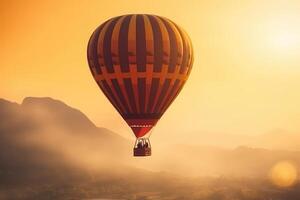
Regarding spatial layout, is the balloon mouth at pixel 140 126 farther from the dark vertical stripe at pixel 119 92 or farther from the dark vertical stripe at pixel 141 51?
the dark vertical stripe at pixel 141 51

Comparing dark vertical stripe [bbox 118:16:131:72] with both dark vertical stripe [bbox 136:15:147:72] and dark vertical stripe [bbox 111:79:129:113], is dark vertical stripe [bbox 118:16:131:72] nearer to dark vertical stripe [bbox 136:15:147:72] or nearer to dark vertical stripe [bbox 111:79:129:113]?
dark vertical stripe [bbox 136:15:147:72]

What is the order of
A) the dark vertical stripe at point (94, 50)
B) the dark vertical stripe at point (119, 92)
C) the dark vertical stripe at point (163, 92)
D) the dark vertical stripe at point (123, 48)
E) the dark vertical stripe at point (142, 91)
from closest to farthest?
the dark vertical stripe at point (123, 48) < the dark vertical stripe at point (142, 91) < the dark vertical stripe at point (163, 92) < the dark vertical stripe at point (119, 92) < the dark vertical stripe at point (94, 50)

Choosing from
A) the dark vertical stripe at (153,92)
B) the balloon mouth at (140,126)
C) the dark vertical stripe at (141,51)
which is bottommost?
the balloon mouth at (140,126)

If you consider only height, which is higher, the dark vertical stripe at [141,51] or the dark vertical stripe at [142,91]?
the dark vertical stripe at [141,51]

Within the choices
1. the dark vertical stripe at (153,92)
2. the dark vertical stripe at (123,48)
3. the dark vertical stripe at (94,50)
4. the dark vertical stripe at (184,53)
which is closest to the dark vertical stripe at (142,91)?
the dark vertical stripe at (153,92)

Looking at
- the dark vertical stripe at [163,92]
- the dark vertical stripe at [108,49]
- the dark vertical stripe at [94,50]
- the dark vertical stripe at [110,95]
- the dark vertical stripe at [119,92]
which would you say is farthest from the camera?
the dark vertical stripe at [110,95]

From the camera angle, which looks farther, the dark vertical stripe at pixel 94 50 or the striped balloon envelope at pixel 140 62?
the dark vertical stripe at pixel 94 50

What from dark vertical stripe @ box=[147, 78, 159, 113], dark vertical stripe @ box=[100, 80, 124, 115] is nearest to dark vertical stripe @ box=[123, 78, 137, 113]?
dark vertical stripe @ box=[147, 78, 159, 113]

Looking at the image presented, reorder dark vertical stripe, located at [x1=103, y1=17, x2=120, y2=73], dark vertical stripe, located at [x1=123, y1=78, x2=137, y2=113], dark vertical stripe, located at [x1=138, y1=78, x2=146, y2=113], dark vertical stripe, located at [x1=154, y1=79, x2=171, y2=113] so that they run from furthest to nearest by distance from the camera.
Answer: dark vertical stripe, located at [x1=154, y1=79, x2=171, y2=113]
dark vertical stripe, located at [x1=123, y1=78, x2=137, y2=113]
dark vertical stripe, located at [x1=138, y1=78, x2=146, y2=113]
dark vertical stripe, located at [x1=103, y1=17, x2=120, y2=73]

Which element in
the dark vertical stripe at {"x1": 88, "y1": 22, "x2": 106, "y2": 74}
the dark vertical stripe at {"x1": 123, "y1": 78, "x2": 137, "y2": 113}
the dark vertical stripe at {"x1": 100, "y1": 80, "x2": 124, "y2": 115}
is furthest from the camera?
the dark vertical stripe at {"x1": 100, "y1": 80, "x2": 124, "y2": 115}

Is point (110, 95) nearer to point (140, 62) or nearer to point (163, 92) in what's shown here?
point (140, 62)
